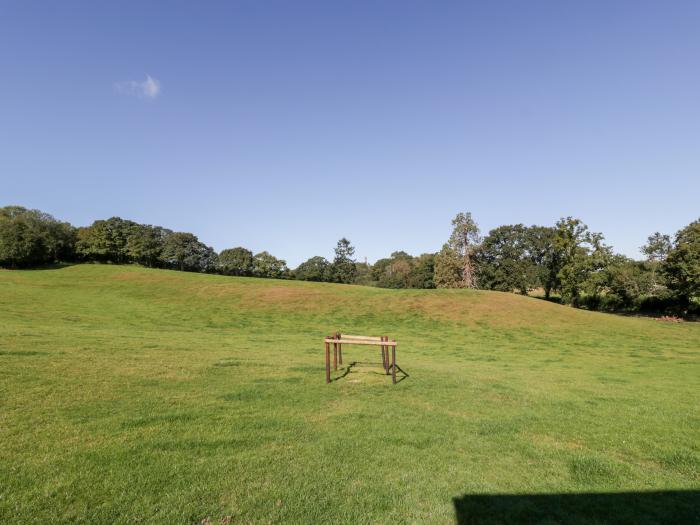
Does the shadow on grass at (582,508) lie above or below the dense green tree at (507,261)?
below

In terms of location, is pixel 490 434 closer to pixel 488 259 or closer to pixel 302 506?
pixel 302 506

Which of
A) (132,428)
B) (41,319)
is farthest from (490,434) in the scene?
(41,319)

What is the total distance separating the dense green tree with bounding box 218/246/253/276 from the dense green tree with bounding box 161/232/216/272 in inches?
204

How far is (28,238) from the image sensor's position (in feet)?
211

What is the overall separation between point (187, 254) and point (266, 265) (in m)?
28.2

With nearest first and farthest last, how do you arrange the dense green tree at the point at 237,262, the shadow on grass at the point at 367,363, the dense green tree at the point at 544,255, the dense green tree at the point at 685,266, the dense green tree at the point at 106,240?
the shadow on grass at the point at 367,363, the dense green tree at the point at 685,266, the dense green tree at the point at 544,255, the dense green tree at the point at 106,240, the dense green tree at the point at 237,262

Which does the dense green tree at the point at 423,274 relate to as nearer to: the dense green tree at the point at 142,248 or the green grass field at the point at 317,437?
the dense green tree at the point at 142,248

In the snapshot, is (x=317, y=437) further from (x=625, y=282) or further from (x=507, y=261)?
(x=507, y=261)

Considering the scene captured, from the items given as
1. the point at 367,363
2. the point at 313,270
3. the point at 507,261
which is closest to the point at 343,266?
the point at 313,270

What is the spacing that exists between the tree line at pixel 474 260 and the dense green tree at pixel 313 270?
0.37 meters

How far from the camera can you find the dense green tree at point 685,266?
49531 mm

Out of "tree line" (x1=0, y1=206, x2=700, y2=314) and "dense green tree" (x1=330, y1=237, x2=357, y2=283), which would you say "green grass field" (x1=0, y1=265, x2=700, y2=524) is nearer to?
"tree line" (x1=0, y1=206, x2=700, y2=314)

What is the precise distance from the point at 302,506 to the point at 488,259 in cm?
9121

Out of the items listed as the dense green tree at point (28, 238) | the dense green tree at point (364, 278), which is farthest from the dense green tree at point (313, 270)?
the dense green tree at point (28, 238)
